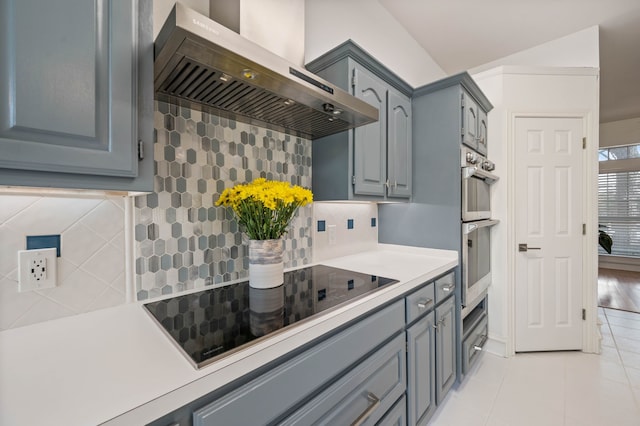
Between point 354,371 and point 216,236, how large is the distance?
0.80 meters

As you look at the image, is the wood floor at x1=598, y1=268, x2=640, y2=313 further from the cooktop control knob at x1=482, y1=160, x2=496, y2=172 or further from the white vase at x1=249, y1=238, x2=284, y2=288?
the white vase at x1=249, y1=238, x2=284, y2=288

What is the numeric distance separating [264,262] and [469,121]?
5.80 ft

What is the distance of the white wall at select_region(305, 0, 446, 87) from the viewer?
174cm

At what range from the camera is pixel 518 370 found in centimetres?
212

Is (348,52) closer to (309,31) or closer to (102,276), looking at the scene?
(309,31)

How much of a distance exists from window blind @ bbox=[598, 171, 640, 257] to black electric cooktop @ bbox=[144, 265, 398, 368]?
6877mm

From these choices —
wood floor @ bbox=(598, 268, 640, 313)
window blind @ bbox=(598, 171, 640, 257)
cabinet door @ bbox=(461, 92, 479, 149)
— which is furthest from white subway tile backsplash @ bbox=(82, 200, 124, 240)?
window blind @ bbox=(598, 171, 640, 257)

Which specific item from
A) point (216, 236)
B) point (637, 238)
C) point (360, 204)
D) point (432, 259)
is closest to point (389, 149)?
point (360, 204)

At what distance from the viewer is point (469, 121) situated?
77.3 inches

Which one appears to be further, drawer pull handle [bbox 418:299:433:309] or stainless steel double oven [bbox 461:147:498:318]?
stainless steel double oven [bbox 461:147:498:318]

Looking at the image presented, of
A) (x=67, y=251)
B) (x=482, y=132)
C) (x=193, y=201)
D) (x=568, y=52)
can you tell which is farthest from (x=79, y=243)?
(x=568, y=52)

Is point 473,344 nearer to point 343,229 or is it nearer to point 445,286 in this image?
point 445,286

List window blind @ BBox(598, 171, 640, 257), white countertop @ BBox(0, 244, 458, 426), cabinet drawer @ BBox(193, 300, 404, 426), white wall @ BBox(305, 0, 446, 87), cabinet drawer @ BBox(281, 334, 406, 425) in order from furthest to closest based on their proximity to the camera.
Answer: window blind @ BBox(598, 171, 640, 257)
white wall @ BBox(305, 0, 446, 87)
cabinet drawer @ BBox(281, 334, 406, 425)
cabinet drawer @ BBox(193, 300, 404, 426)
white countertop @ BBox(0, 244, 458, 426)

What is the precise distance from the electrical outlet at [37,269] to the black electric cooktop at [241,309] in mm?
297
